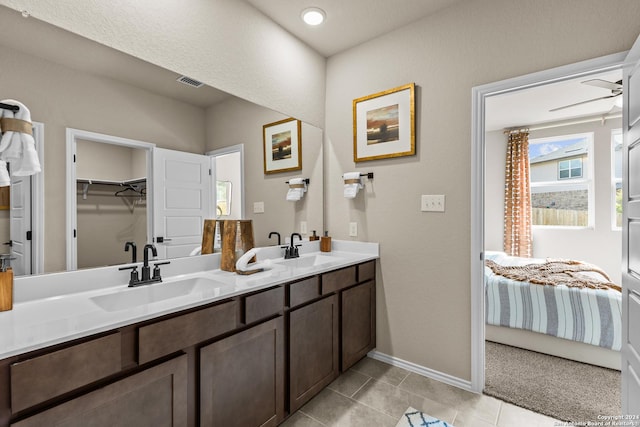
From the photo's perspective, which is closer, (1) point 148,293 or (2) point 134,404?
Answer: (2) point 134,404

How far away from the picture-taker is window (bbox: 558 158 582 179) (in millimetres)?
4535

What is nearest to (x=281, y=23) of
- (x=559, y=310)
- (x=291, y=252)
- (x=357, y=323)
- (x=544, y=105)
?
(x=291, y=252)

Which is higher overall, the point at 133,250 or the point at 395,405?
the point at 133,250

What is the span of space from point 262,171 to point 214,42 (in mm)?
868

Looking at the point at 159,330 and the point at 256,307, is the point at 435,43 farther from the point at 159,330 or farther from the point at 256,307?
the point at 159,330

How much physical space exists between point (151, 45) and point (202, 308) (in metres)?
1.37

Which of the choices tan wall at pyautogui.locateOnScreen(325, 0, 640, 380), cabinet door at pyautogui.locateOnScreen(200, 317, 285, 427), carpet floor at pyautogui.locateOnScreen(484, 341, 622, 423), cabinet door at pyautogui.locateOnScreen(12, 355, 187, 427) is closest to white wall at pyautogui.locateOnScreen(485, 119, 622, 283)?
carpet floor at pyautogui.locateOnScreen(484, 341, 622, 423)

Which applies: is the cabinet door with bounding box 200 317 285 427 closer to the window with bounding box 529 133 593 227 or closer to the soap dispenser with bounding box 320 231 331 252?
the soap dispenser with bounding box 320 231 331 252

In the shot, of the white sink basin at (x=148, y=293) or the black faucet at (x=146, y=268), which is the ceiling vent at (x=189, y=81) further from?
the white sink basin at (x=148, y=293)

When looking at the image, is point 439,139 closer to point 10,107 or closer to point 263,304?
point 263,304

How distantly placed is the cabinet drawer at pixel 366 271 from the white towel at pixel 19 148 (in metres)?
1.85

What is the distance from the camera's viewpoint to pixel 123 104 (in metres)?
1.50

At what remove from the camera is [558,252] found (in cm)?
467

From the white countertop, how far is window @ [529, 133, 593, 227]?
444 centimetres
